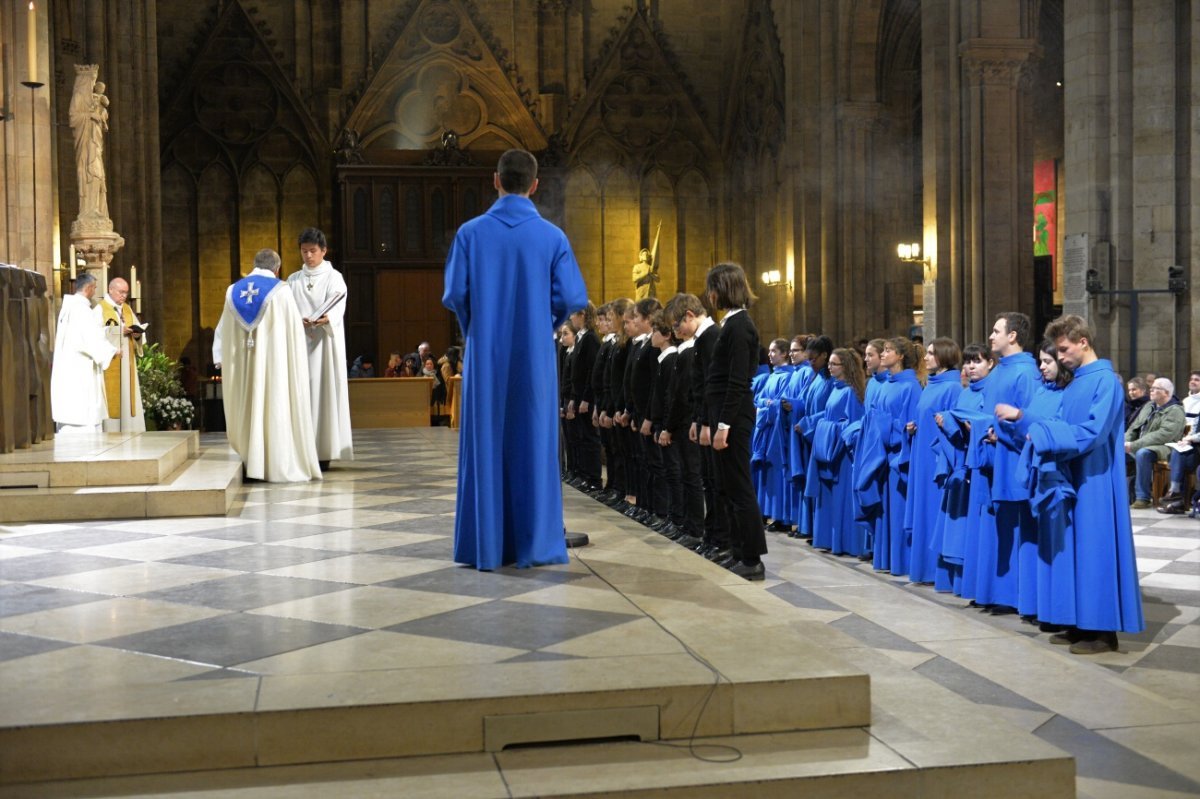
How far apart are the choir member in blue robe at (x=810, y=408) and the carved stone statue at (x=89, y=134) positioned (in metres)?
8.07

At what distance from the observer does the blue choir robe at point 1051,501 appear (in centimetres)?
667

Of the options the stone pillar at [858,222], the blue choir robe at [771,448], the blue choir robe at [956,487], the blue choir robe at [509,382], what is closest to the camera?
the blue choir robe at [509,382]

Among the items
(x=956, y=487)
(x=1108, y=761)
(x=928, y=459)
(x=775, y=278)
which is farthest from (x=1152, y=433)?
(x=775, y=278)

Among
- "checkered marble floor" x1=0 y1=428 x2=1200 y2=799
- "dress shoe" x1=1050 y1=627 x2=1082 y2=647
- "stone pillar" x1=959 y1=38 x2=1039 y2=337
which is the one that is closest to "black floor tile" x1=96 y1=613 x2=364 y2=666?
"checkered marble floor" x1=0 y1=428 x2=1200 y2=799

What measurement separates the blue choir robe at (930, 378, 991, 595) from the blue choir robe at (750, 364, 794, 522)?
3043 mm

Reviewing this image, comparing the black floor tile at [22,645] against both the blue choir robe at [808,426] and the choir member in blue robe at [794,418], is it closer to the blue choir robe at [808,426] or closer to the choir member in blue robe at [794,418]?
the blue choir robe at [808,426]

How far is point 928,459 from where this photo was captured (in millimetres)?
8875

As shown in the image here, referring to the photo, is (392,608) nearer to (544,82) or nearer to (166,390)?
(166,390)

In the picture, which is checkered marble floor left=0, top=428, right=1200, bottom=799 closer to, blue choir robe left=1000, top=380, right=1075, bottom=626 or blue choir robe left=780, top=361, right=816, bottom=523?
blue choir robe left=1000, top=380, right=1075, bottom=626

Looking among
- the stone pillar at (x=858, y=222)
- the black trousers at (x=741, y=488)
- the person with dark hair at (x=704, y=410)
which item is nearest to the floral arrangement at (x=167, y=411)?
the person with dark hair at (x=704, y=410)

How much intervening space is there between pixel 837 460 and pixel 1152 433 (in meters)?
4.48

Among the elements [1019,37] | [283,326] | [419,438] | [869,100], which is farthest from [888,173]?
[283,326]

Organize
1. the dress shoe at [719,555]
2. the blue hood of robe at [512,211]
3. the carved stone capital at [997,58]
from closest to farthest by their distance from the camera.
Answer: the blue hood of robe at [512,211] < the dress shoe at [719,555] < the carved stone capital at [997,58]

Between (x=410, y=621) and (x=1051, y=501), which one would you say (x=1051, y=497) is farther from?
(x=410, y=621)
